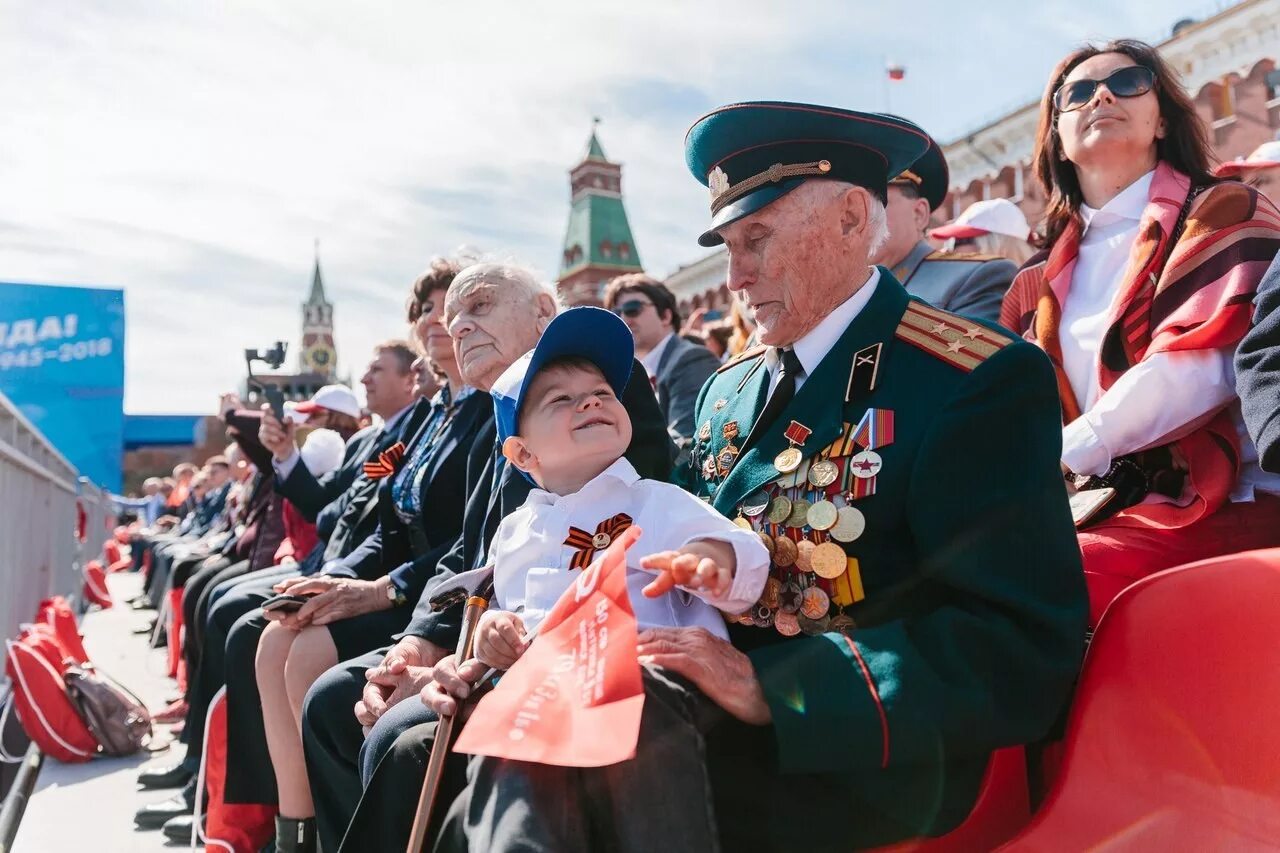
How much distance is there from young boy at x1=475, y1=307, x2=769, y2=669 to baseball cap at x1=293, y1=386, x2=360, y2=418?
495 centimetres

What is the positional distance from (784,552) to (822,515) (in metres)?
0.10

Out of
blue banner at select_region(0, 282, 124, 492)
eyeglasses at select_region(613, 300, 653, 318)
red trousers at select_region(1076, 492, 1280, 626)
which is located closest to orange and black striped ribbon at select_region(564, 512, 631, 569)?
red trousers at select_region(1076, 492, 1280, 626)

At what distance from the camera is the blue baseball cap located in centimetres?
214

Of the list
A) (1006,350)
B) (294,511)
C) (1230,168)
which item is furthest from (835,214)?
(294,511)

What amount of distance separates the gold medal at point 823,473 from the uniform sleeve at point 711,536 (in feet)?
0.56

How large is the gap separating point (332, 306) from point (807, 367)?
139m

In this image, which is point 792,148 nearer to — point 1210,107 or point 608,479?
point 608,479

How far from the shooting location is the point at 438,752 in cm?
178

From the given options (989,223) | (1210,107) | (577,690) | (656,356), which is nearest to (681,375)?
(656,356)

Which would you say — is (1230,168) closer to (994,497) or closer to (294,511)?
(994,497)

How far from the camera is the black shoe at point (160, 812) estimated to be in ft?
13.4

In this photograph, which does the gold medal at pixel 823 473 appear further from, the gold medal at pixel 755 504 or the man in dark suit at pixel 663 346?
the man in dark suit at pixel 663 346

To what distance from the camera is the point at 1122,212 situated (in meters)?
2.69

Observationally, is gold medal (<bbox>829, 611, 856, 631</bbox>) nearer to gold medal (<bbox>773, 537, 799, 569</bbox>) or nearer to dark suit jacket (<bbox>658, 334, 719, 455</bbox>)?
gold medal (<bbox>773, 537, 799, 569</bbox>)
